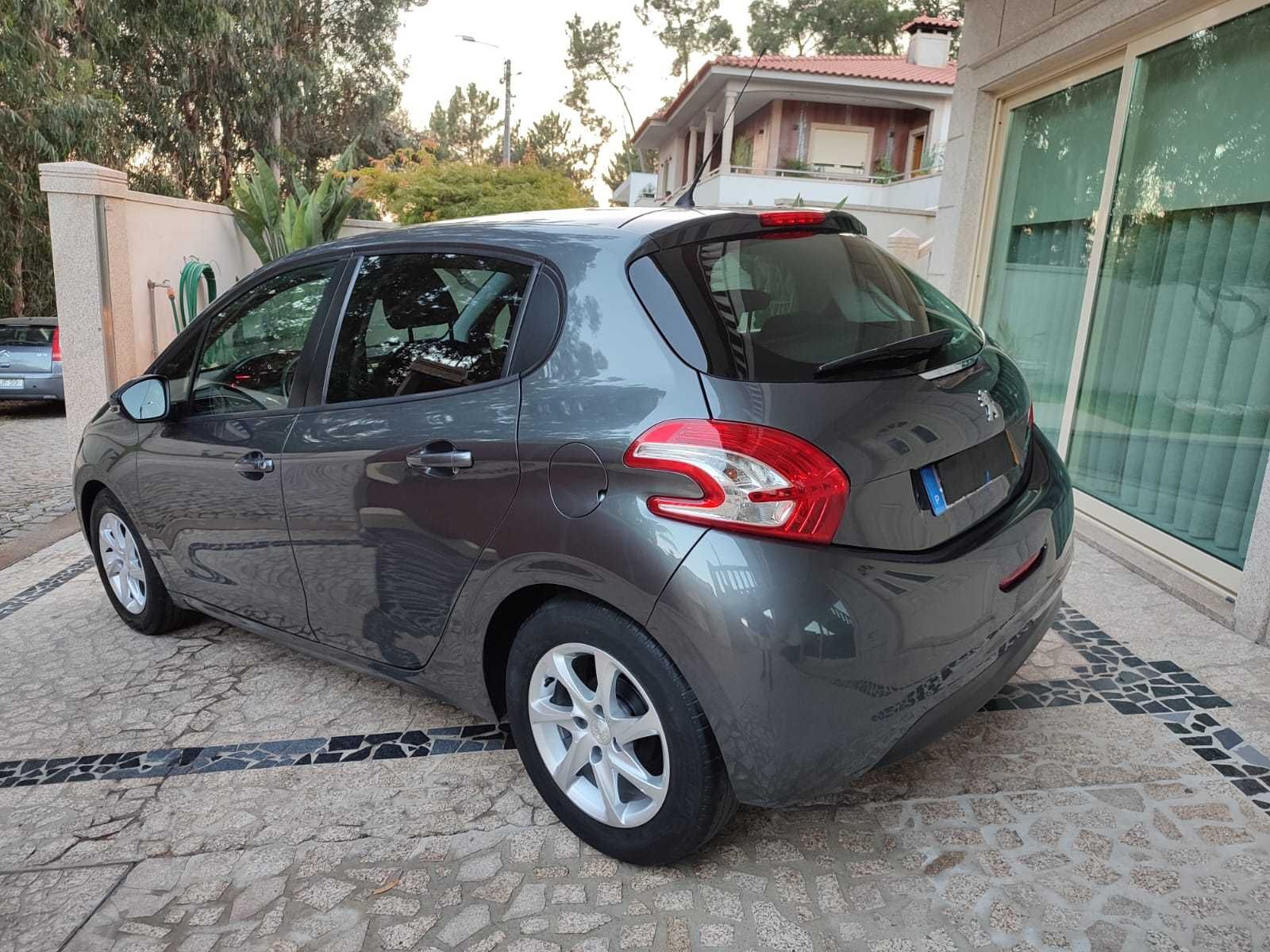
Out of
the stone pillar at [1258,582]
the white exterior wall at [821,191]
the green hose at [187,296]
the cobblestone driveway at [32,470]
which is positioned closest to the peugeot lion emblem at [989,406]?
the stone pillar at [1258,582]

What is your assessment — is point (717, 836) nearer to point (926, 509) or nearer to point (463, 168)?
point (926, 509)

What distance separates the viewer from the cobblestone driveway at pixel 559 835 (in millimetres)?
2205

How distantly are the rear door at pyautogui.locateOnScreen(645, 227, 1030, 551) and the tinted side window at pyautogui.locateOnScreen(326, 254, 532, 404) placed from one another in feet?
1.66

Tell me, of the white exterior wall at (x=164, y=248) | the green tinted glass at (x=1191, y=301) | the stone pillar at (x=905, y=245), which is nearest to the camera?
the green tinted glass at (x=1191, y=301)

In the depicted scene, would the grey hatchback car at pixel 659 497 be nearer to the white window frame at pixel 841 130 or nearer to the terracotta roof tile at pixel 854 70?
the terracotta roof tile at pixel 854 70

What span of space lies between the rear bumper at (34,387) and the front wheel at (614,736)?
34.8ft

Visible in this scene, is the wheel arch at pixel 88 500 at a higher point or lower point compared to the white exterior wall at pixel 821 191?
lower

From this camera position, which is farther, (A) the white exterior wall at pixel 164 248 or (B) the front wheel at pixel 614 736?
(A) the white exterior wall at pixel 164 248

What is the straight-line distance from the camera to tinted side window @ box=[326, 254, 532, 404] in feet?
8.32

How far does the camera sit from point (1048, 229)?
6.02 metres

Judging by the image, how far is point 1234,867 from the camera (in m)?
2.35

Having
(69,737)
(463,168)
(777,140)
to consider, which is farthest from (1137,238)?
(777,140)

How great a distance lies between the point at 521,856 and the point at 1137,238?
4.64m

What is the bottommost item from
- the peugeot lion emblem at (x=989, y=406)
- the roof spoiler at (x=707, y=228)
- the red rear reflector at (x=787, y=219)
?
the peugeot lion emblem at (x=989, y=406)
